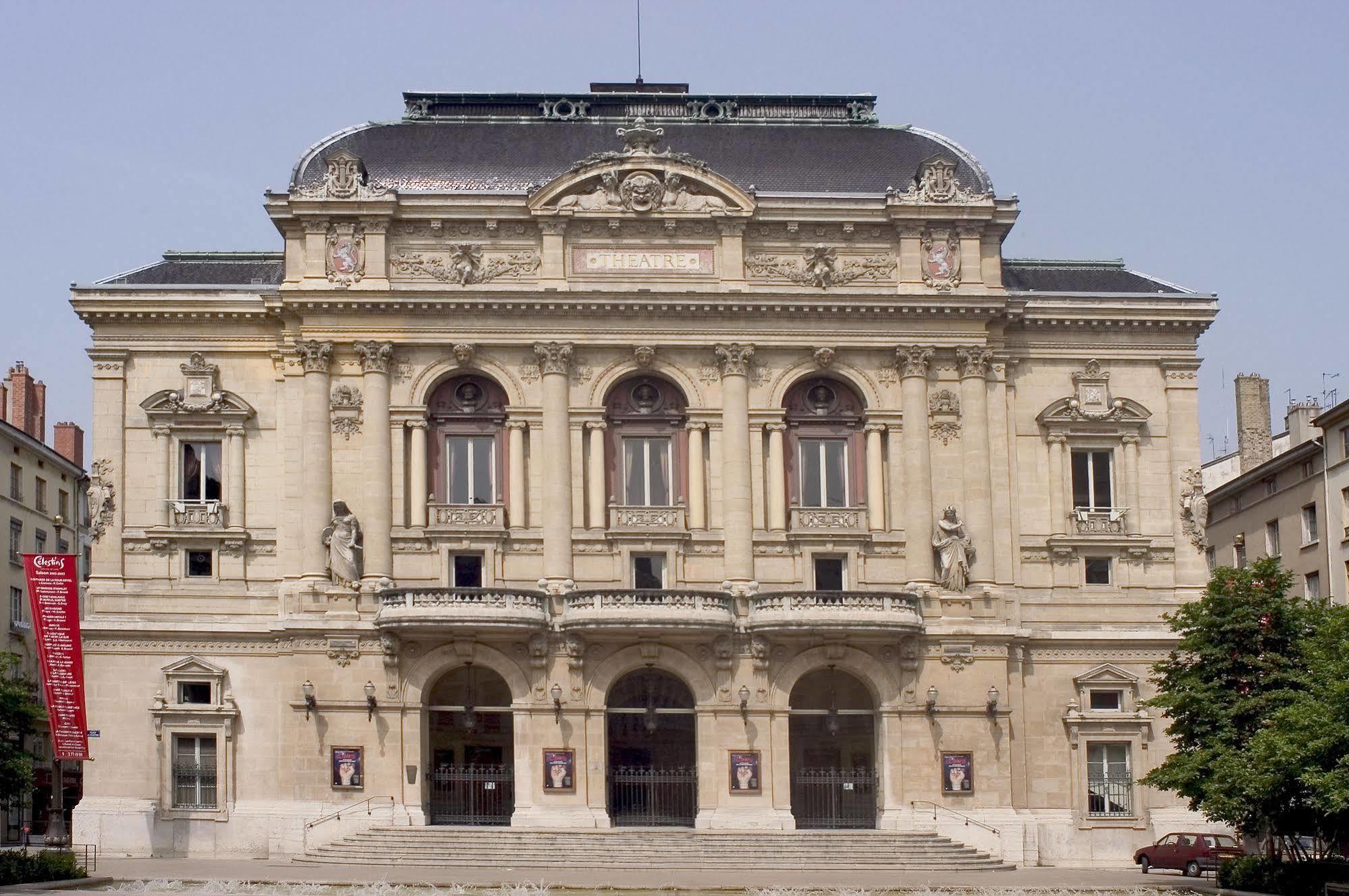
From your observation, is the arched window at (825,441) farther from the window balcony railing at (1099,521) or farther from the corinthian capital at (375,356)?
the corinthian capital at (375,356)

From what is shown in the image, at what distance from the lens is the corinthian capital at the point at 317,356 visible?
6606 cm

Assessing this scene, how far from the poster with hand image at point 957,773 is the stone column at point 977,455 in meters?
5.86

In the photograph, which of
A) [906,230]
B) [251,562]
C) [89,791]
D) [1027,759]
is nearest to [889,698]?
[1027,759]

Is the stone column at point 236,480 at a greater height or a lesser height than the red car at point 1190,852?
greater


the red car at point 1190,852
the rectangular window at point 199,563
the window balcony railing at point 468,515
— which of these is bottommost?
the red car at point 1190,852

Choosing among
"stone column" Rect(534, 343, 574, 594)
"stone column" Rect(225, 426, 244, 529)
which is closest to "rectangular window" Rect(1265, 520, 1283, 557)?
"stone column" Rect(534, 343, 574, 594)

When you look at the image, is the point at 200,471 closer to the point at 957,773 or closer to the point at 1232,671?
the point at 957,773

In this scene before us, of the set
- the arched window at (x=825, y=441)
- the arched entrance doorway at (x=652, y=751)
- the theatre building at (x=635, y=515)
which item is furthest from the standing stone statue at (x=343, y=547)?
the arched window at (x=825, y=441)

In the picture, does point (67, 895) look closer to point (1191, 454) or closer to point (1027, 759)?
point (1027, 759)

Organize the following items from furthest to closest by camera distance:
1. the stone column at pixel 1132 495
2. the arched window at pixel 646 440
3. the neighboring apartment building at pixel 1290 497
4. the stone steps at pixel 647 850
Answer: the neighboring apartment building at pixel 1290 497 → the stone column at pixel 1132 495 → the arched window at pixel 646 440 → the stone steps at pixel 647 850

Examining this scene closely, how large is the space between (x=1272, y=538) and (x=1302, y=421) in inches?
206

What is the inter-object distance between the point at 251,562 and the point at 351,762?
25.5ft

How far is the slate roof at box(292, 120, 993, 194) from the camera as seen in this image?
2714 inches

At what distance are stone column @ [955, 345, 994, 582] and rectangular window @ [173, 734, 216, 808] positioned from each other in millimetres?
25643
